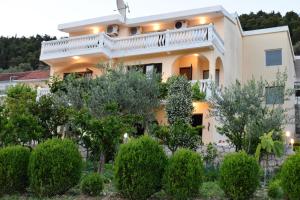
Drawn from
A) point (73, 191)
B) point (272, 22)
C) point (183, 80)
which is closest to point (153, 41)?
point (183, 80)

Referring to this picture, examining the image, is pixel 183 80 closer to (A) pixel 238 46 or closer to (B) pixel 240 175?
(B) pixel 240 175

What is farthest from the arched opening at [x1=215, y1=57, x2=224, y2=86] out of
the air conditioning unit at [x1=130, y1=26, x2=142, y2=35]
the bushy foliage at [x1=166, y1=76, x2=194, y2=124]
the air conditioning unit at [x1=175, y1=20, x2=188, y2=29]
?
the bushy foliage at [x1=166, y1=76, x2=194, y2=124]

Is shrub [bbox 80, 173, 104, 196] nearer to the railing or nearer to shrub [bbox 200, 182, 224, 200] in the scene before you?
shrub [bbox 200, 182, 224, 200]

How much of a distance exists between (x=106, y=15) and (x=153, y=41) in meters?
5.41

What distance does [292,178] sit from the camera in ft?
35.7

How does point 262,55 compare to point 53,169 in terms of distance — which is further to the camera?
point 262,55

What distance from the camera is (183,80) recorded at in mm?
19109

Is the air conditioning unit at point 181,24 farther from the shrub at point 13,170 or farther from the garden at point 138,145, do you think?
the shrub at point 13,170

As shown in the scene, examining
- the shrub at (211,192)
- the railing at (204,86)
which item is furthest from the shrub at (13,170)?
the railing at (204,86)

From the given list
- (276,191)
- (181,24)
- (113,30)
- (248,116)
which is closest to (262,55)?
(181,24)

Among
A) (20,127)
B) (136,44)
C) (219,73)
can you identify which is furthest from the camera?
(219,73)

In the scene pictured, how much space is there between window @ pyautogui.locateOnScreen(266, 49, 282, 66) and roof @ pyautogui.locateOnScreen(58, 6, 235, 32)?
140 inches

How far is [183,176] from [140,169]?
3.68 feet

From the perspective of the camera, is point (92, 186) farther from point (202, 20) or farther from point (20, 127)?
point (202, 20)
